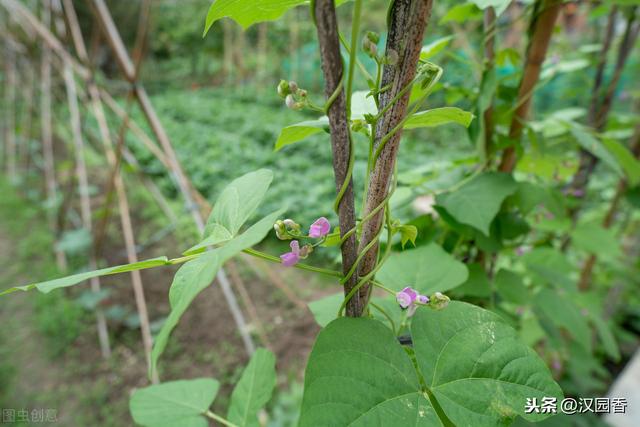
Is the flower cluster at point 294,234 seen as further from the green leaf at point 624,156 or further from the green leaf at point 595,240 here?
the green leaf at point 595,240

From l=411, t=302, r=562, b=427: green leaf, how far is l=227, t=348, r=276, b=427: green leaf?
294 mm

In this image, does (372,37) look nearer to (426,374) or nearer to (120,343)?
(426,374)

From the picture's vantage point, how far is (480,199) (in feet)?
2.27

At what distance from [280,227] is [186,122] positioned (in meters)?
7.01

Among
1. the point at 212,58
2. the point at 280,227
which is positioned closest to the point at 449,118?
the point at 280,227

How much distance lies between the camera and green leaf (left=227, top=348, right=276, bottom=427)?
0.58 meters

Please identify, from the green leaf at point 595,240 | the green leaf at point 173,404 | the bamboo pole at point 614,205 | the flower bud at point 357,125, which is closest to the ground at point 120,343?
the green leaf at point 173,404

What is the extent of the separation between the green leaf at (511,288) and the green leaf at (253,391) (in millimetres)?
526

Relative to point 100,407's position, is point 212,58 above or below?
above

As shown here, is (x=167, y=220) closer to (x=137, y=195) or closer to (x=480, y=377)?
(x=137, y=195)

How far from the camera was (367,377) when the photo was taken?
373mm

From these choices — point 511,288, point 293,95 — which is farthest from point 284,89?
point 511,288

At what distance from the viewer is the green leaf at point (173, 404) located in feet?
1.94

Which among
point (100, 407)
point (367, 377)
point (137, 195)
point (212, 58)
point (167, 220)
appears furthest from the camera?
point (212, 58)
